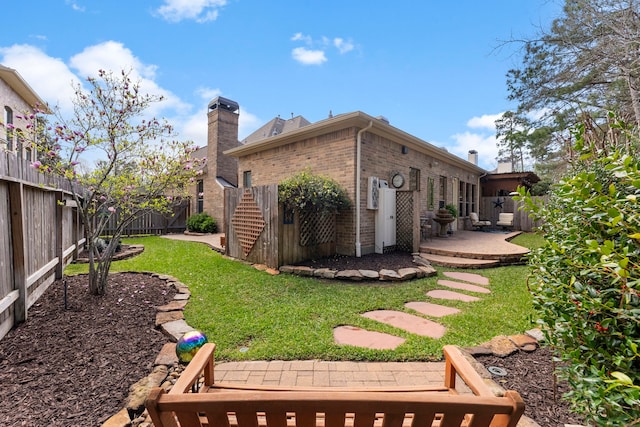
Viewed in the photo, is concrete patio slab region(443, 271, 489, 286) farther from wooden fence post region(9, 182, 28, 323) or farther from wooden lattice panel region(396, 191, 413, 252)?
wooden fence post region(9, 182, 28, 323)

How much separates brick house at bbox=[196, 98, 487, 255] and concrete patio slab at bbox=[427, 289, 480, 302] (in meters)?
2.52

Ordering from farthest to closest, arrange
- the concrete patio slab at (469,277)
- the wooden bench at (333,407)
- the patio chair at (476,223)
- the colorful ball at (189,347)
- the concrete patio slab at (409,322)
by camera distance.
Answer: the patio chair at (476,223) → the concrete patio slab at (469,277) → the concrete patio slab at (409,322) → the colorful ball at (189,347) → the wooden bench at (333,407)

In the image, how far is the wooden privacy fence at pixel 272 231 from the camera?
6426 millimetres

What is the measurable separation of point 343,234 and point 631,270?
6.52 metres

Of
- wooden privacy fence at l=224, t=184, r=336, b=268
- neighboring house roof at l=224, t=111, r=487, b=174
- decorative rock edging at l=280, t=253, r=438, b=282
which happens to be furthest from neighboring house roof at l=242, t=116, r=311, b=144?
decorative rock edging at l=280, t=253, r=438, b=282

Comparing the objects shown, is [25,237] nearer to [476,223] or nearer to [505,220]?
[476,223]

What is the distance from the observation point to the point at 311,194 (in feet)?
21.3

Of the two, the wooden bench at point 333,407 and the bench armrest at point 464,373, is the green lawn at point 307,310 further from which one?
the wooden bench at point 333,407

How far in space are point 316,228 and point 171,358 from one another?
464 cm

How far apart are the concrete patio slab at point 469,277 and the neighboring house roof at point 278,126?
28.8 feet

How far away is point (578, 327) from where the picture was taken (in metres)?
1.38

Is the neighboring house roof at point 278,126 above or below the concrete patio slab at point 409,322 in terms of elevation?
above

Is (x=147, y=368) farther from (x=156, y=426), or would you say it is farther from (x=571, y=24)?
(x=571, y=24)

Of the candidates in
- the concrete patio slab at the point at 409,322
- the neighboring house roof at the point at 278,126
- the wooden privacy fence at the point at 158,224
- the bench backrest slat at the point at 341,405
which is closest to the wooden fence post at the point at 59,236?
the concrete patio slab at the point at 409,322
